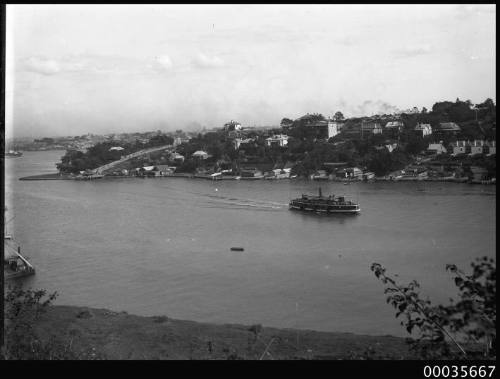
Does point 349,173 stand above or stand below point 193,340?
above

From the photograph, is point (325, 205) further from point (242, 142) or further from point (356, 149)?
point (242, 142)

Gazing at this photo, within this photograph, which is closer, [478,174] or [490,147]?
[490,147]

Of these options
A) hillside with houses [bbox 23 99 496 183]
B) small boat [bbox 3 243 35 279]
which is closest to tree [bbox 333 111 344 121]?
hillside with houses [bbox 23 99 496 183]

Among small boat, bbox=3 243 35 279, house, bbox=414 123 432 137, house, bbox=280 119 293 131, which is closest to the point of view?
small boat, bbox=3 243 35 279

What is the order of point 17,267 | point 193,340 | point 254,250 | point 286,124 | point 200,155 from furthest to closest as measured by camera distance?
1. point 200,155
2. point 286,124
3. point 254,250
4. point 17,267
5. point 193,340

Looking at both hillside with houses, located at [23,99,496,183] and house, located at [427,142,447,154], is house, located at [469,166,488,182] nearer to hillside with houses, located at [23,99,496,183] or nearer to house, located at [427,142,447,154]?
hillside with houses, located at [23,99,496,183]

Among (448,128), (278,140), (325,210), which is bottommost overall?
(325,210)

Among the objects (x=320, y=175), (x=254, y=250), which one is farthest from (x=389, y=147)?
(x=254, y=250)
